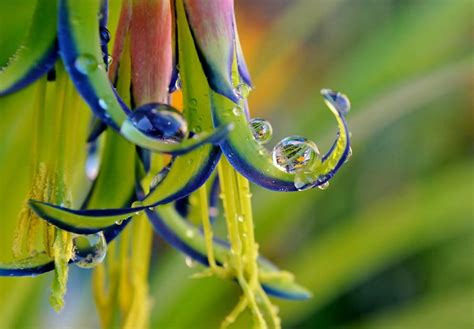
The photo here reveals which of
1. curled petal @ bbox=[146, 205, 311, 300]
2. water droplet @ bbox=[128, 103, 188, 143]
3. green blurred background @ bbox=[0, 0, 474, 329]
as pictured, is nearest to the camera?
water droplet @ bbox=[128, 103, 188, 143]

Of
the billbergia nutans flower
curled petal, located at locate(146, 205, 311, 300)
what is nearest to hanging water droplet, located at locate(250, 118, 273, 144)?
the billbergia nutans flower

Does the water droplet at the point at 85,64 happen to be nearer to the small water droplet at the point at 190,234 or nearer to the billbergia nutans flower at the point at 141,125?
the billbergia nutans flower at the point at 141,125

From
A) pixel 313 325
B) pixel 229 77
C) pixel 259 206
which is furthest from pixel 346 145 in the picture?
pixel 313 325

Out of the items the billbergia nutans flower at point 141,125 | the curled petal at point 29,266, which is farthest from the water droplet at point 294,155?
the curled petal at point 29,266

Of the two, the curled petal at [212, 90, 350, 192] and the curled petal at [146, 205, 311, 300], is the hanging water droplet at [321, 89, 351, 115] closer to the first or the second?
the curled petal at [212, 90, 350, 192]

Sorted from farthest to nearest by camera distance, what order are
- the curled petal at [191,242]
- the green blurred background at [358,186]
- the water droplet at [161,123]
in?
1. the green blurred background at [358,186]
2. the curled petal at [191,242]
3. the water droplet at [161,123]

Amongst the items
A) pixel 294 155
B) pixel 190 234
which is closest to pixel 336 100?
pixel 294 155
